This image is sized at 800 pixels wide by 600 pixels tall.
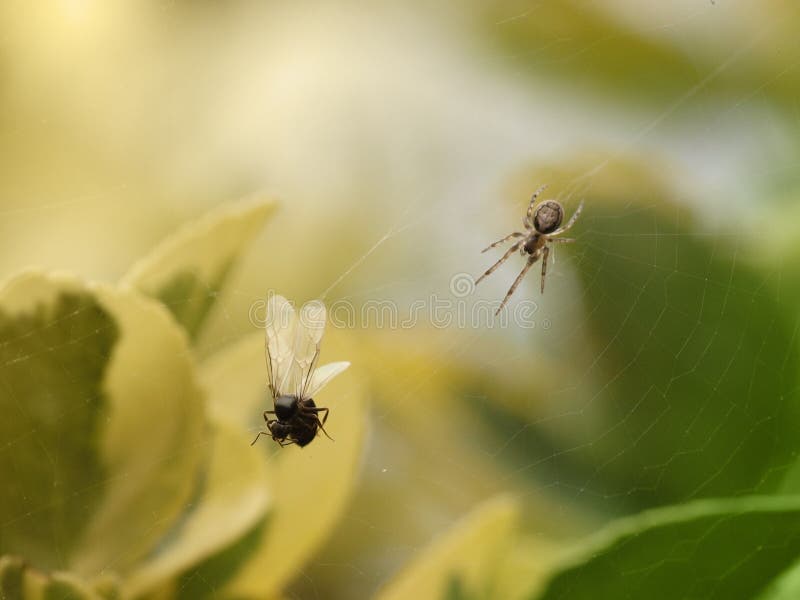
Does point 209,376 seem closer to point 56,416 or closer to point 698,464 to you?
point 56,416

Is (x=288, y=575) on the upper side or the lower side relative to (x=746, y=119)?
lower

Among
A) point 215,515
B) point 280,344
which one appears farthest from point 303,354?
point 215,515

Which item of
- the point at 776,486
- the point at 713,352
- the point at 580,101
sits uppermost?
the point at 580,101

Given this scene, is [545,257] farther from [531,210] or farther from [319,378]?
[319,378]

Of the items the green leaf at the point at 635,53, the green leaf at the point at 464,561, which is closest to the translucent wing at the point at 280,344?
the green leaf at the point at 464,561

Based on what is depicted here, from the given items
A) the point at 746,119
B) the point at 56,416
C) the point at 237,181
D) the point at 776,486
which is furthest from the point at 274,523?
the point at 746,119
